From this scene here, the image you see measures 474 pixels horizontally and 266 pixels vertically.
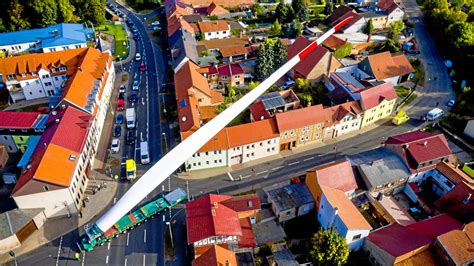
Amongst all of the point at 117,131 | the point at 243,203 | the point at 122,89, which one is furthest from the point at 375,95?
the point at 122,89

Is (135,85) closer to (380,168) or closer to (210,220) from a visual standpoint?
(210,220)

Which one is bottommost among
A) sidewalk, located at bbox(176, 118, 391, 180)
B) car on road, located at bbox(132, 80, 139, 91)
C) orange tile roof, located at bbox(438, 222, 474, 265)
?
car on road, located at bbox(132, 80, 139, 91)

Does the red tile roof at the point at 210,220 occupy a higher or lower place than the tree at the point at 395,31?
lower

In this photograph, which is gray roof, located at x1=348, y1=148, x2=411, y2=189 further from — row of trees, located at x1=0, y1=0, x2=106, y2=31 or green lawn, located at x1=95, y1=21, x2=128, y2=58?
row of trees, located at x1=0, y1=0, x2=106, y2=31

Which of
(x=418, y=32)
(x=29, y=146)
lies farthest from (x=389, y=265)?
(x=418, y=32)

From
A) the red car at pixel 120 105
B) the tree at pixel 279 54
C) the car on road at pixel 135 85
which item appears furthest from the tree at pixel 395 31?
the red car at pixel 120 105

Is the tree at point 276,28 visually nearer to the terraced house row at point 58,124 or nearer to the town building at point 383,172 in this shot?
the terraced house row at point 58,124

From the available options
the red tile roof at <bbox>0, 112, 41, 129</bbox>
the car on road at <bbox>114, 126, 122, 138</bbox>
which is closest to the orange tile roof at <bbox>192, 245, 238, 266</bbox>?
the car on road at <bbox>114, 126, 122, 138</bbox>
